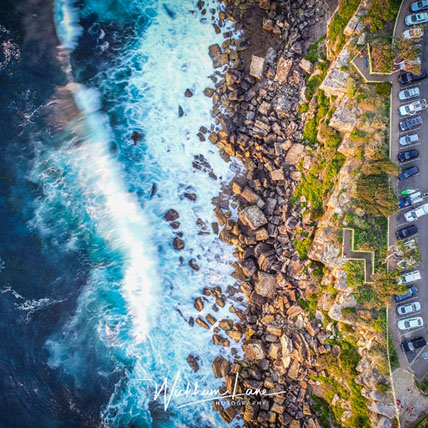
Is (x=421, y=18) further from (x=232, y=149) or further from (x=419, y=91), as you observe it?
(x=232, y=149)

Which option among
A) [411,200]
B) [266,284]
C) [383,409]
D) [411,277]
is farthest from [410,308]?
[266,284]

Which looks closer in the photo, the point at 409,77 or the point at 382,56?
the point at 382,56

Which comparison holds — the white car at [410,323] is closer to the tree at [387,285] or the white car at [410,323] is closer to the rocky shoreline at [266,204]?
the tree at [387,285]

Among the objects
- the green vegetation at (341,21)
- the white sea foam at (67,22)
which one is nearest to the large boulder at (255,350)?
the green vegetation at (341,21)

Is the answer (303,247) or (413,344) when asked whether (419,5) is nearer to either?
(303,247)

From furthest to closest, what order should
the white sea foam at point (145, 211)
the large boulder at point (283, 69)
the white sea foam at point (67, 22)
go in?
the white sea foam at point (67, 22) → the white sea foam at point (145, 211) → the large boulder at point (283, 69)

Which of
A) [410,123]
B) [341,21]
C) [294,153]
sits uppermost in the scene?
[341,21]

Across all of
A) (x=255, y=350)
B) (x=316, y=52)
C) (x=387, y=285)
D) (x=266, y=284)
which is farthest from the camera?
(x=266, y=284)
